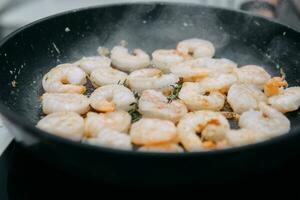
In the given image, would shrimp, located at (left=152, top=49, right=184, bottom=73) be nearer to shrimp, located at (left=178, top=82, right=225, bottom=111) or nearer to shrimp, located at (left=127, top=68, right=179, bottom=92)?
shrimp, located at (left=127, top=68, right=179, bottom=92)

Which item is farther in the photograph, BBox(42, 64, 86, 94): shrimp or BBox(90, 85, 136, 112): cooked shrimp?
BBox(42, 64, 86, 94): shrimp

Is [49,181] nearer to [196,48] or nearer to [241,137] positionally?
[241,137]

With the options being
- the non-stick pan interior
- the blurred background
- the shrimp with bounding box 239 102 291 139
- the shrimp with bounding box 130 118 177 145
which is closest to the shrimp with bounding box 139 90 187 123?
the shrimp with bounding box 130 118 177 145

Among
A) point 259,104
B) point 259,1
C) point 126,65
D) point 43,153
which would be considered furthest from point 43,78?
point 259,1

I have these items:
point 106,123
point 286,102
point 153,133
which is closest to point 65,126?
point 106,123

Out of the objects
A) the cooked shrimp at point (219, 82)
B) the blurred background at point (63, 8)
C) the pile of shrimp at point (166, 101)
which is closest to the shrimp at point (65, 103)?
the pile of shrimp at point (166, 101)

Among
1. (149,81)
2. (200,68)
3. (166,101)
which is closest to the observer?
(166,101)
